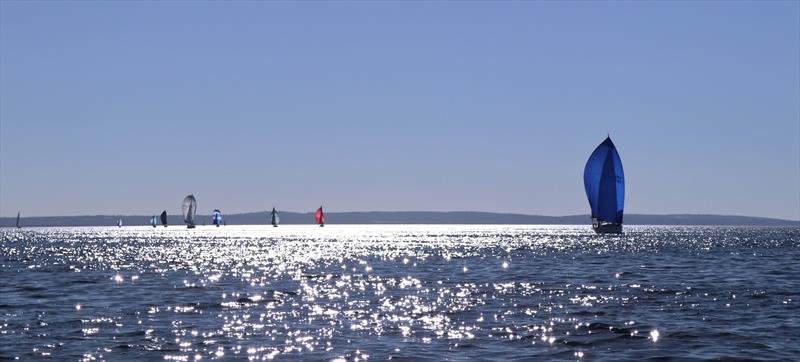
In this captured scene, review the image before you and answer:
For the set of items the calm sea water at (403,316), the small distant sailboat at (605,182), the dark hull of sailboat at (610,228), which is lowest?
the calm sea water at (403,316)

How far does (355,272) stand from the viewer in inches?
2311

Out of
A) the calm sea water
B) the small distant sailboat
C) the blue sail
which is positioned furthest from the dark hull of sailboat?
the calm sea water

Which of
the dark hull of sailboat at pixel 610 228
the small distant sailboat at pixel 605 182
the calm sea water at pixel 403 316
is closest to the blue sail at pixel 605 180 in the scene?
the small distant sailboat at pixel 605 182

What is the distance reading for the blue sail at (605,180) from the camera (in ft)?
412

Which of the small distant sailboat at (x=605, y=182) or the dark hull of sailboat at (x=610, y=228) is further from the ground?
the small distant sailboat at (x=605, y=182)

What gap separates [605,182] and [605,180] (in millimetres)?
293

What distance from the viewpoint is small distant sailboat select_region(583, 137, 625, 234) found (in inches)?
4943

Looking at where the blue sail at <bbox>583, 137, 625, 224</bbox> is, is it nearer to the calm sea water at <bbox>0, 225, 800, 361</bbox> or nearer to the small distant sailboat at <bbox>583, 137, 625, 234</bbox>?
the small distant sailboat at <bbox>583, 137, 625, 234</bbox>

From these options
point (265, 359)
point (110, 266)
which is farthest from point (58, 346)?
point (110, 266)

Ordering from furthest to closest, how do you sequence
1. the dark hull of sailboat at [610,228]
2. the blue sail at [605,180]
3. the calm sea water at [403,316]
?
1. the dark hull of sailboat at [610,228]
2. the blue sail at [605,180]
3. the calm sea water at [403,316]

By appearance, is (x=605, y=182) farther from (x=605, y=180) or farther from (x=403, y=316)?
(x=403, y=316)

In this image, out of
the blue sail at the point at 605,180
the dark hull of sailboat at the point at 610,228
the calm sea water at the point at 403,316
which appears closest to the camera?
the calm sea water at the point at 403,316

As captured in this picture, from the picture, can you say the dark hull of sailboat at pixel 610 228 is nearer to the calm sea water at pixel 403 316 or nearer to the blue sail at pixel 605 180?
the blue sail at pixel 605 180

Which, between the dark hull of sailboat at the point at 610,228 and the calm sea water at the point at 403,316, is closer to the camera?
the calm sea water at the point at 403,316
